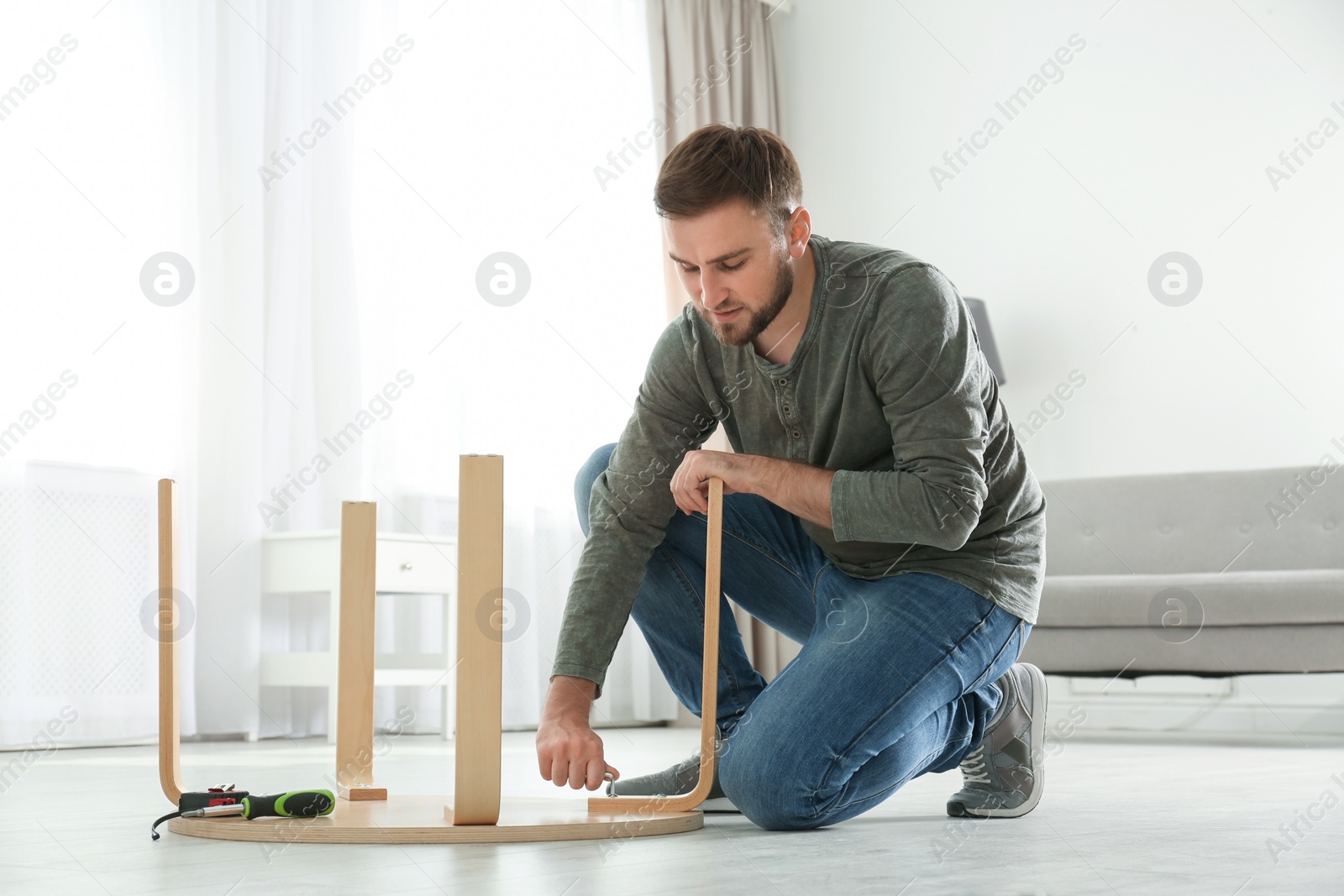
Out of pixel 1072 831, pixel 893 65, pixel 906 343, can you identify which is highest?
pixel 893 65

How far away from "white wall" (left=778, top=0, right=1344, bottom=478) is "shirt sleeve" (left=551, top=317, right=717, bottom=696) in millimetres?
2611

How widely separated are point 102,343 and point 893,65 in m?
2.81

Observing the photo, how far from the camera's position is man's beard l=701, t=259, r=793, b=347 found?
52.4 inches

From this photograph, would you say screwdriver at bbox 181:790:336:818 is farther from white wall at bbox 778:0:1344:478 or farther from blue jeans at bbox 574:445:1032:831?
white wall at bbox 778:0:1344:478

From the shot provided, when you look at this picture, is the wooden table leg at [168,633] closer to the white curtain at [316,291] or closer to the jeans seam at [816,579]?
the jeans seam at [816,579]

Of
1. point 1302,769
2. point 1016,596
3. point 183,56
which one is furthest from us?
point 183,56

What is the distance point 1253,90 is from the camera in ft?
11.9

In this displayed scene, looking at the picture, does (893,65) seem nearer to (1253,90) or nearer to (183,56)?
(1253,90)

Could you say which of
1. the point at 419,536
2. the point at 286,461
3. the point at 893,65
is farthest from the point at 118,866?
the point at 893,65

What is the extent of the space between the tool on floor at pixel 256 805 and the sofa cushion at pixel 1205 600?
83.6 inches

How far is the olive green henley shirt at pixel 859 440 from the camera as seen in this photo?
1.25 m

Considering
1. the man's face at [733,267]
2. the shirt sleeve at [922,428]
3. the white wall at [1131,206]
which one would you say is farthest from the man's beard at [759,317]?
the white wall at [1131,206]

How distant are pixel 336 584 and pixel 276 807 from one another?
173 centimetres

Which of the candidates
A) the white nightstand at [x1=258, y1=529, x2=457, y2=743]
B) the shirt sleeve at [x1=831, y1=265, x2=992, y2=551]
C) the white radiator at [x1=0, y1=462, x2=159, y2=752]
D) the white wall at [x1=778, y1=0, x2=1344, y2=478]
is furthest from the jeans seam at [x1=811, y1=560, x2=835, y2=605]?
the white wall at [x1=778, y1=0, x2=1344, y2=478]
